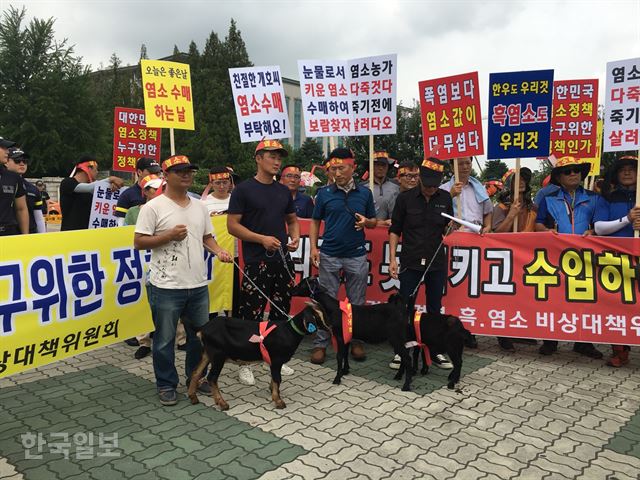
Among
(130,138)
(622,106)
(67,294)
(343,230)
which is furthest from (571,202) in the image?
(130,138)

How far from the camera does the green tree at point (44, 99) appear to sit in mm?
35969

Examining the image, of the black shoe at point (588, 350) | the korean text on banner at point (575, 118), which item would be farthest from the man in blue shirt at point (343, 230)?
the korean text on banner at point (575, 118)

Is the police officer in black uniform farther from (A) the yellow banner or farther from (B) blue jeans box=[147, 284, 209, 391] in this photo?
(B) blue jeans box=[147, 284, 209, 391]

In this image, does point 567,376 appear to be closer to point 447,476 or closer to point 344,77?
point 447,476

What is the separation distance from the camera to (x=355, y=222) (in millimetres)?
5270

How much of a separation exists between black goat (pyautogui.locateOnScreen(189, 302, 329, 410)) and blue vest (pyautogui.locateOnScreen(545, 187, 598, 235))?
334cm

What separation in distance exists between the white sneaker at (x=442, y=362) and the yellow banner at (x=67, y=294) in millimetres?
3097

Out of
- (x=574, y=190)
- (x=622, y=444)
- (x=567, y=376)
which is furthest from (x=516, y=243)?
(x=622, y=444)

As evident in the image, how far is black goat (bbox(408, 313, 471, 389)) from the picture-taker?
4676mm

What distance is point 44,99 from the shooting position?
35969mm

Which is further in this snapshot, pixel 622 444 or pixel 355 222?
pixel 355 222

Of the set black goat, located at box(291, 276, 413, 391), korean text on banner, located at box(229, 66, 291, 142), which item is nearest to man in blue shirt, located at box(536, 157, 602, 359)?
black goat, located at box(291, 276, 413, 391)

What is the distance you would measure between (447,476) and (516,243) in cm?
331

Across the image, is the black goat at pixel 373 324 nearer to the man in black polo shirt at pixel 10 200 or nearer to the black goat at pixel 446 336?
the black goat at pixel 446 336
